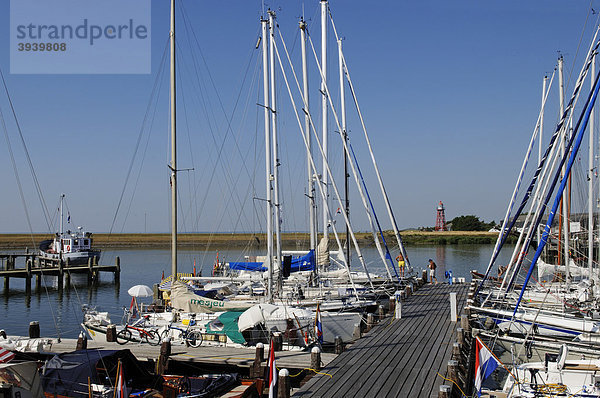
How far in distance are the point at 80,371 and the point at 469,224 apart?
5609 inches

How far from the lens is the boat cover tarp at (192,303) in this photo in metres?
22.5

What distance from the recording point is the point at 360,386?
1262cm

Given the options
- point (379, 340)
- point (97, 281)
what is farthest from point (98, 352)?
point (97, 281)

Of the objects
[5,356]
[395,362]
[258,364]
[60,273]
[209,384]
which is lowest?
[209,384]

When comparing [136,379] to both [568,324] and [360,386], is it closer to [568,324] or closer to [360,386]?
[360,386]

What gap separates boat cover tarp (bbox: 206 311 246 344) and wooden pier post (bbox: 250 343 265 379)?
3630 mm

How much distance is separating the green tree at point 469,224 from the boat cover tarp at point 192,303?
130 meters

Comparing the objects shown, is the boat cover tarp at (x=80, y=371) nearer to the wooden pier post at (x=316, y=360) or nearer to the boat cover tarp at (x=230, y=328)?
the wooden pier post at (x=316, y=360)

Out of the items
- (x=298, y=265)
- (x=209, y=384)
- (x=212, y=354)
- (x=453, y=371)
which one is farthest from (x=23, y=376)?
(x=298, y=265)

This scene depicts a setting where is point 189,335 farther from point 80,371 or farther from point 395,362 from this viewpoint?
point 395,362

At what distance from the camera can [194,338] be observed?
64.9 feet

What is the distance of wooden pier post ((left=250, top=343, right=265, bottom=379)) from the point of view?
1551 centimetres

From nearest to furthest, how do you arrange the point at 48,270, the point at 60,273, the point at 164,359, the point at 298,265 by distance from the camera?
1. the point at 164,359
2. the point at 298,265
3. the point at 60,273
4. the point at 48,270

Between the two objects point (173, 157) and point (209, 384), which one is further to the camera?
point (173, 157)
